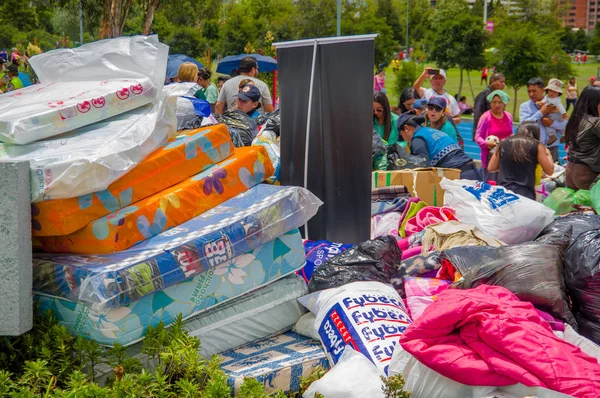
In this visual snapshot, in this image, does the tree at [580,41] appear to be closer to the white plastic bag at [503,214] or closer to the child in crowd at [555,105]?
the child in crowd at [555,105]

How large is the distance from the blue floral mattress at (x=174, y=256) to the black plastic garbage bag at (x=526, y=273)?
3.09ft

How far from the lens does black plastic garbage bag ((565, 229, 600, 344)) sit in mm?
3748

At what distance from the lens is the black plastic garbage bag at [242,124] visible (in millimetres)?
6738

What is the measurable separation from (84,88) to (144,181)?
655mm

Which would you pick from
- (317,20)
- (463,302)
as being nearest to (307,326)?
(463,302)

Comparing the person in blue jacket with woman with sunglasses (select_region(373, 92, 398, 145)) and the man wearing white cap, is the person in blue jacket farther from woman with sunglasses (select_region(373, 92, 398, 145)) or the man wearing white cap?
the man wearing white cap

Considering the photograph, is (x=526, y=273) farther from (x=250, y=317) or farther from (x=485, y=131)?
(x=485, y=131)

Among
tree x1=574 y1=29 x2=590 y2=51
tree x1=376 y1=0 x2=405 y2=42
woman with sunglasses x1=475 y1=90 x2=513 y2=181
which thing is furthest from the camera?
tree x1=574 y1=29 x2=590 y2=51

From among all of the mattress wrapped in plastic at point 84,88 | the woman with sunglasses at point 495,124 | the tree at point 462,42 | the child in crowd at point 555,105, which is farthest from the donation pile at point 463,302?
the tree at point 462,42

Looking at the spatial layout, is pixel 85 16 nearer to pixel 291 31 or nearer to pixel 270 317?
pixel 291 31

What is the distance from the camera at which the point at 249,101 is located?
7516 mm

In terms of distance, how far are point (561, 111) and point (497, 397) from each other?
7.83 metres

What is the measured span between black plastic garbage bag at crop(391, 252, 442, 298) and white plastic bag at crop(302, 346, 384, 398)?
3.30 ft

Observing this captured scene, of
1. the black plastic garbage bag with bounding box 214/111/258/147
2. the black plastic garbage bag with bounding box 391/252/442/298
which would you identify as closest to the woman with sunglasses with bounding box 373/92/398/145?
the black plastic garbage bag with bounding box 214/111/258/147
